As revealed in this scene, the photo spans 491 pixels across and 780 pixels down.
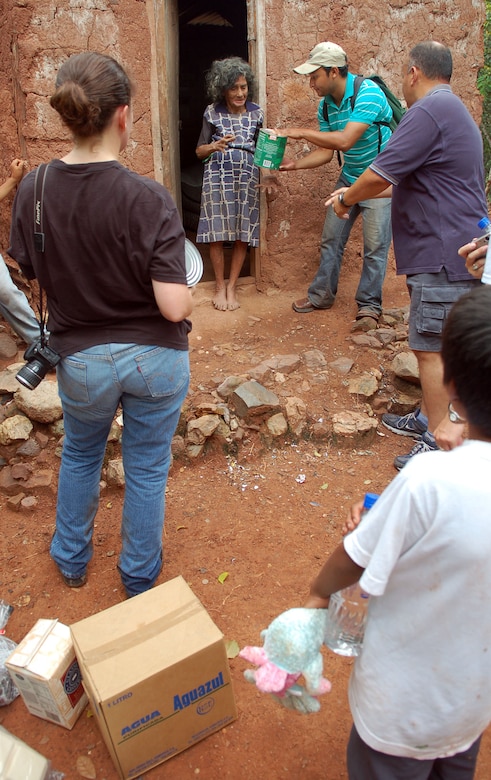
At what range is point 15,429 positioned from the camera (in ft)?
10.8

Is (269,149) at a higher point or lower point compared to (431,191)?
higher

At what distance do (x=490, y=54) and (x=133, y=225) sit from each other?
32.4 feet

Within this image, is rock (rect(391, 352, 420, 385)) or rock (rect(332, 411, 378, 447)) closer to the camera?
rock (rect(332, 411, 378, 447))

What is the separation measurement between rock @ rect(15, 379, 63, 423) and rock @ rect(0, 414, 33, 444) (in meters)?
0.05

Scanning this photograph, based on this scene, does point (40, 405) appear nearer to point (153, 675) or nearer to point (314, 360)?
point (314, 360)

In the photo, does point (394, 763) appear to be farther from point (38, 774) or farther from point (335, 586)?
point (38, 774)

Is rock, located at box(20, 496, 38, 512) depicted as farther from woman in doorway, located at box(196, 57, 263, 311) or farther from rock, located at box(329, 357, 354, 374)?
woman in doorway, located at box(196, 57, 263, 311)

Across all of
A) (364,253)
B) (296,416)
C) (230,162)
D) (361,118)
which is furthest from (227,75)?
(296,416)

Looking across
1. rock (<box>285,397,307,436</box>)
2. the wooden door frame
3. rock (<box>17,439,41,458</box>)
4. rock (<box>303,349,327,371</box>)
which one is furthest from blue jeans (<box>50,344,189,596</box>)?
the wooden door frame

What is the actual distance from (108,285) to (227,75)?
10.8ft

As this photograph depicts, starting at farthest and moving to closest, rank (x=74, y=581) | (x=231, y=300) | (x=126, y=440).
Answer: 1. (x=231, y=300)
2. (x=74, y=581)
3. (x=126, y=440)

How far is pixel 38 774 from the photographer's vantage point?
1.69m

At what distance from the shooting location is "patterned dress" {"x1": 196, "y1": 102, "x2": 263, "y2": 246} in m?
4.60

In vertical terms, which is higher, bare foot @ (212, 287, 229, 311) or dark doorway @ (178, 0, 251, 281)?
dark doorway @ (178, 0, 251, 281)
